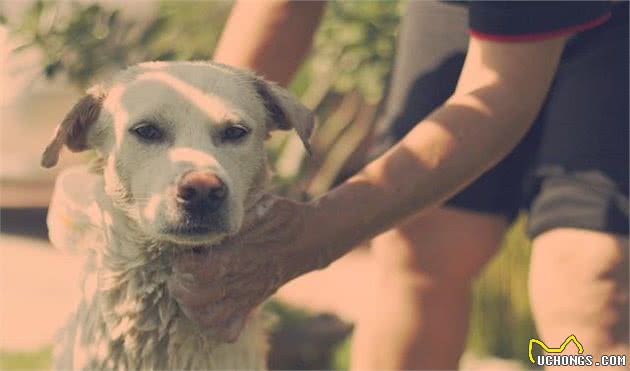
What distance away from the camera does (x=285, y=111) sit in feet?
9.27

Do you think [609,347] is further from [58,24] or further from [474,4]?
[58,24]

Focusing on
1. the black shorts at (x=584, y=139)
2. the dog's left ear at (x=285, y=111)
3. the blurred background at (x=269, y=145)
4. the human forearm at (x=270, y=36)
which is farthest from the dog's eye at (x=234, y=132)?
the black shorts at (x=584, y=139)

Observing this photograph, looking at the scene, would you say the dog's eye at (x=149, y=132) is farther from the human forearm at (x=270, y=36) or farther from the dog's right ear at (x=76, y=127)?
the human forearm at (x=270, y=36)

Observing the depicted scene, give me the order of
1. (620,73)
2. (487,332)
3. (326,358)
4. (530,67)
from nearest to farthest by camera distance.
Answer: (530,67) → (620,73) → (326,358) → (487,332)

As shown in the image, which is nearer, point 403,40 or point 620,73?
point 620,73

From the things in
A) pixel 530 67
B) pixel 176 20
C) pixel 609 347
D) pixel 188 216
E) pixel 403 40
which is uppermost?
pixel 176 20

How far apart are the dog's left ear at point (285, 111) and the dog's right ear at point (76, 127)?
39 centimetres

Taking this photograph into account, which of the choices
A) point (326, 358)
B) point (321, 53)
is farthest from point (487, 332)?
point (321, 53)

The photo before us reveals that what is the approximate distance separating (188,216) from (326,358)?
3358 mm

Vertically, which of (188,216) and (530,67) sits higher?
(530,67)

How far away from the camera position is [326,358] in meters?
5.77

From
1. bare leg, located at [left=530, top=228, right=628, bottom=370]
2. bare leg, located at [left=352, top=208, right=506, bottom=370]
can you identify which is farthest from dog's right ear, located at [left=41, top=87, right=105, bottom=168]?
bare leg, located at [left=530, top=228, right=628, bottom=370]

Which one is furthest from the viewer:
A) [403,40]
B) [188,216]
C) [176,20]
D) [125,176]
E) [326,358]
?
[176,20]

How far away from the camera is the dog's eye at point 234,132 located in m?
2.72
